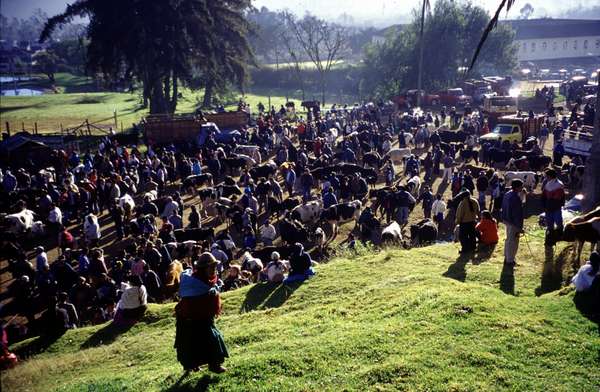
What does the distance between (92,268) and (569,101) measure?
42046 mm

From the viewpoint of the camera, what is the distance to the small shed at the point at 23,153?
28125mm

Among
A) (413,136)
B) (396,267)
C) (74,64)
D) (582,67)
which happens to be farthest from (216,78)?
(582,67)

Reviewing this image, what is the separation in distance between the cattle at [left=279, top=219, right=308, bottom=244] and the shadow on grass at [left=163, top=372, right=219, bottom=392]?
1006 centimetres

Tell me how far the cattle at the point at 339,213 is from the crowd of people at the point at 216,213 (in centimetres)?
7

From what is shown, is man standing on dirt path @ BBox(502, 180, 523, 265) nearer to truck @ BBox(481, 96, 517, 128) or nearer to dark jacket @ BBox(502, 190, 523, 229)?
dark jacket @ BBox(502, 190, 523, 229)

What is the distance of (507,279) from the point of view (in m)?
11.1

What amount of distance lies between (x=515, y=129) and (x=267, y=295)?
2164 cm

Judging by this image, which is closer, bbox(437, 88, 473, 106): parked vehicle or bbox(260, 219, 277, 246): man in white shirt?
bbox(260, 219, 277, 246): man in white shirt

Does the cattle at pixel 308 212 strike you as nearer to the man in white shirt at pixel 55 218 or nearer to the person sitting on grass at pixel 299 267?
→ the person sitting on grass at pixel 299 267

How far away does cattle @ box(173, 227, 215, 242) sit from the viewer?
1742 centimetres

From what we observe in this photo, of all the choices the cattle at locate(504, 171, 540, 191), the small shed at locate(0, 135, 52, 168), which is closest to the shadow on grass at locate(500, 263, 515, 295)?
the cattle at locate(504, 171, 540, 191)

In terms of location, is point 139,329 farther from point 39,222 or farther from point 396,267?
point 39,222

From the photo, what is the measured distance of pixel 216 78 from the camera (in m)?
42.8

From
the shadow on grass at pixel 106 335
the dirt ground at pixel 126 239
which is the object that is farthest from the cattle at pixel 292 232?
the shadow on grass at pixel 106 335
